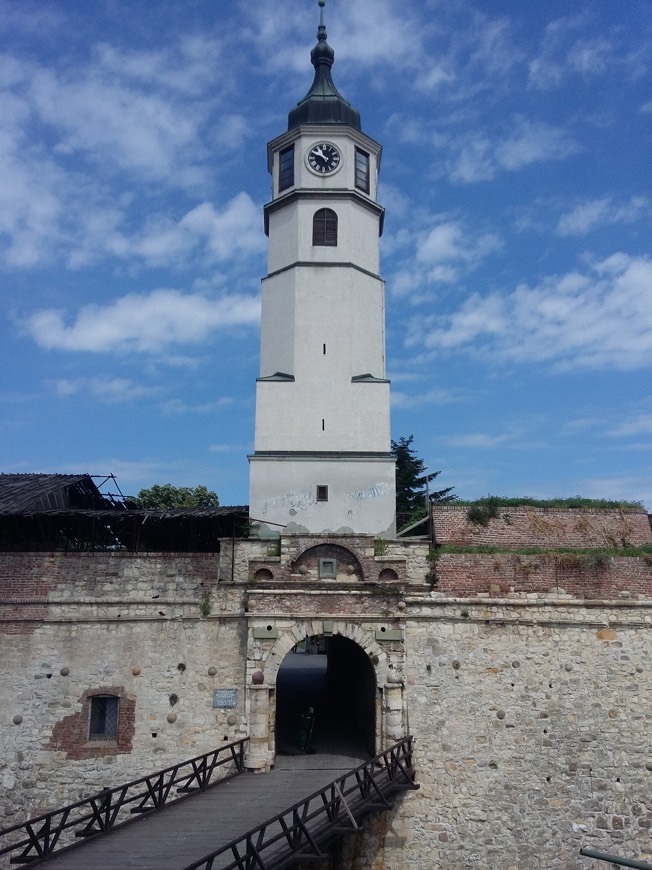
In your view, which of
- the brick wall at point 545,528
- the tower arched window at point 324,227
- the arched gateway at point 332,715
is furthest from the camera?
the tower arched window at point 324,227

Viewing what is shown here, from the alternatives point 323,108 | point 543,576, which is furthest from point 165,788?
point 323,108

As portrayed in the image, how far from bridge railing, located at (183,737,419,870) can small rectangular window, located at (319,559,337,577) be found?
3.88 metres

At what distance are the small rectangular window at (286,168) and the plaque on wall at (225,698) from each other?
53.5ft

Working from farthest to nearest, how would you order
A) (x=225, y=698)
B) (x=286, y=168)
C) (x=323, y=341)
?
(x=286, y=168) < (x=323, y=341) < (x=225, y=698)

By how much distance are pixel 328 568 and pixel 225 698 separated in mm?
3670

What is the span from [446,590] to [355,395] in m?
7.31

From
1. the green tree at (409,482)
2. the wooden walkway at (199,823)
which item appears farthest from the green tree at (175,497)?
the wooden walkway at (199,823)

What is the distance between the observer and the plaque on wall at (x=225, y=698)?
1530 centimetres

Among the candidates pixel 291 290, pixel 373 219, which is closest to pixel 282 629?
pixel 291 290

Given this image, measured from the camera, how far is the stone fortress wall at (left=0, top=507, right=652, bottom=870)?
14.8 meters

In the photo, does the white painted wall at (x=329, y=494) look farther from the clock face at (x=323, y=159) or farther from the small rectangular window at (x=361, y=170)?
the clock face at (x=323, y=159)

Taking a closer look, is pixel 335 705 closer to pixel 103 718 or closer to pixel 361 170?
pixel 103 718

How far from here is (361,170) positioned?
77.6ft

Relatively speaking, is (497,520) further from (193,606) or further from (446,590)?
(193,606)
